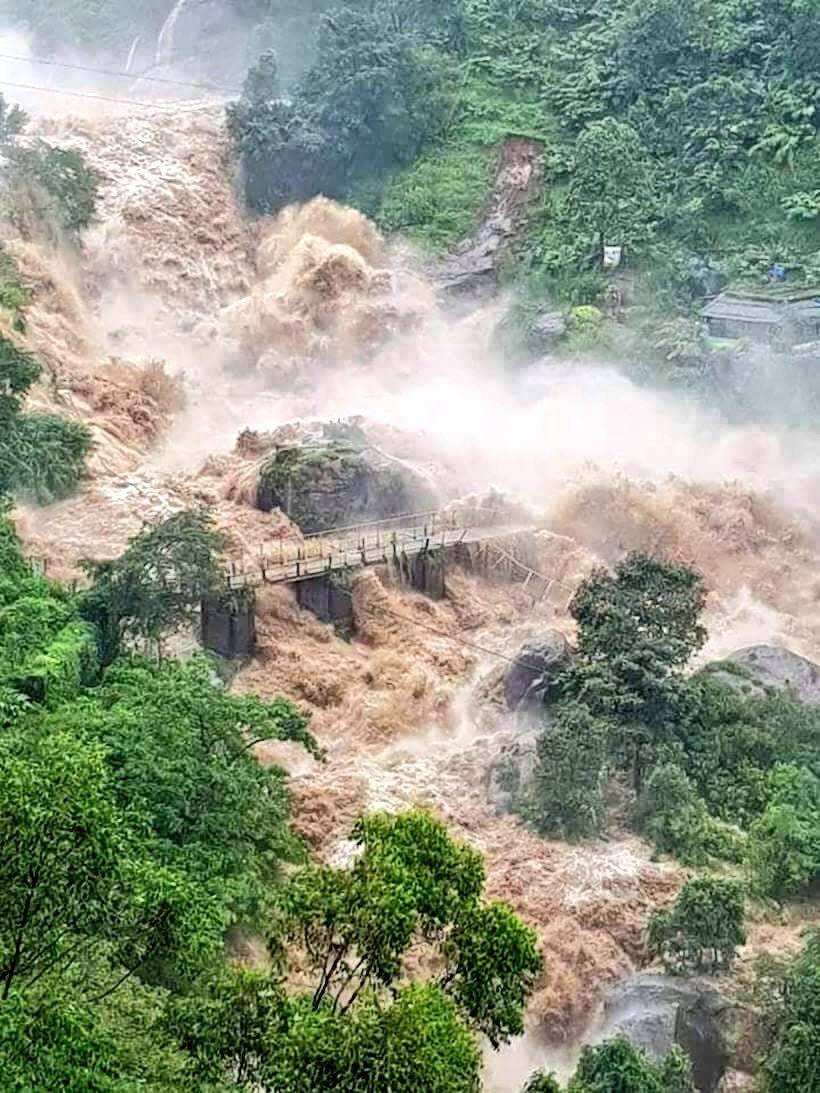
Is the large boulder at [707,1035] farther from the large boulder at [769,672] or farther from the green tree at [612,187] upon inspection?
the green tree at [612,187]

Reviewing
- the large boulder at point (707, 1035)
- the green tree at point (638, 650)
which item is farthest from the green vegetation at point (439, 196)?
the large boulder at point (707, 1035)

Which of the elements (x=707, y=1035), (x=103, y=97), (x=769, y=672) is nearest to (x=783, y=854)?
(x=707, y=1035)

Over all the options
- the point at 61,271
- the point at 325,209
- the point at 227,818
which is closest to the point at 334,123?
the point at 325,209

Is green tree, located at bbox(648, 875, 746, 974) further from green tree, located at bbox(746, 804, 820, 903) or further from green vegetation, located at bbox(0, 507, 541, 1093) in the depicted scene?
green vegetation, located at bbox(0, 507, 541, 1093)

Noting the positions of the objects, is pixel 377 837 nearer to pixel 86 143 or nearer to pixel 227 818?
pixel 227 818

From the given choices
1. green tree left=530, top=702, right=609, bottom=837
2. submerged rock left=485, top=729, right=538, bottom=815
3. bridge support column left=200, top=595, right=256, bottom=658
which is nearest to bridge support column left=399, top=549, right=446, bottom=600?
bridge support column left=200, top=595, right=256, bottom=658

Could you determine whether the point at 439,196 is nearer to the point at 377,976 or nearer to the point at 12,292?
the point at 12,292

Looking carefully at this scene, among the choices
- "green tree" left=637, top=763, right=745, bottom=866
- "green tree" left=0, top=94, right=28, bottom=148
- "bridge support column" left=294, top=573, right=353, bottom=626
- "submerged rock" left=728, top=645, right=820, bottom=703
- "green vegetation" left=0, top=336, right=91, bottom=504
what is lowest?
"green tree" left=637, top=763, right=745, bottom=866
